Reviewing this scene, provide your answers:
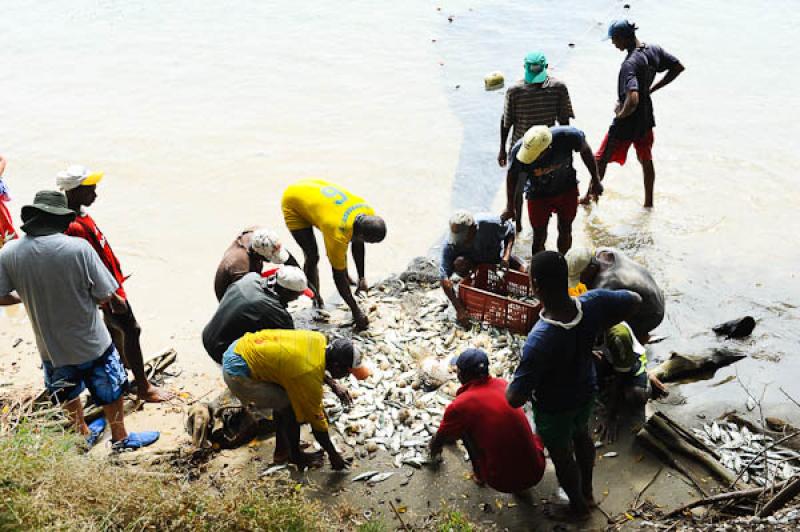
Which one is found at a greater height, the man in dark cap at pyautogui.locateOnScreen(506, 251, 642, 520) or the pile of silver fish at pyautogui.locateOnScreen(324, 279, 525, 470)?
the man in dark cap at pyautogui.locateOnScreen(506, 251, 642, 520)

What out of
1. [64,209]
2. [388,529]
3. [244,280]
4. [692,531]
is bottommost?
[388,529]

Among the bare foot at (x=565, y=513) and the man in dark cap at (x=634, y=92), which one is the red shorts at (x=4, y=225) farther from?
the man in dark cap at (x=634, y=92)

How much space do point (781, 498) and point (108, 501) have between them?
319cm

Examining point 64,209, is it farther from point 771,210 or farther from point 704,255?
point 771,210

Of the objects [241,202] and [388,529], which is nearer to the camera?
[388,529]

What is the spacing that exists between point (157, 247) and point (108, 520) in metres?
4.38

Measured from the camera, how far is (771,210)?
7.27 meters

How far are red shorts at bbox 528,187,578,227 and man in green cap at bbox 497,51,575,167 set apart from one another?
760mm

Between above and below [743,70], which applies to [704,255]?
below

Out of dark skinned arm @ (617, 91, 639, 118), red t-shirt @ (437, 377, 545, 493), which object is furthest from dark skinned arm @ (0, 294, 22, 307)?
dark skinned arm @ (617, 91, 639, 118)

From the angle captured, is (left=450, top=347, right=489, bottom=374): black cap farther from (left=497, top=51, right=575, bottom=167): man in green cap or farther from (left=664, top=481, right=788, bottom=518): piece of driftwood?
(left=497, top=51, right=575, bottom=167): man in green cap

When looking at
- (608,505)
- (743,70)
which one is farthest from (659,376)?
(743,70)

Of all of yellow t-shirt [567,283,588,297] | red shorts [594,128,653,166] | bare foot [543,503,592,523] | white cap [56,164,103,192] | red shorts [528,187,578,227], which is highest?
white cap [56,164,103,192]

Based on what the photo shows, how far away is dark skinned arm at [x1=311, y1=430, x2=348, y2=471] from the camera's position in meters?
4.32
